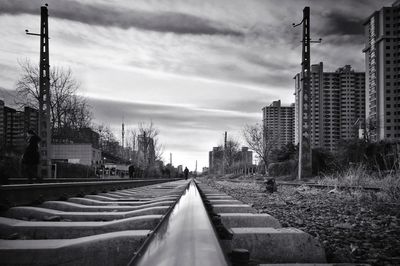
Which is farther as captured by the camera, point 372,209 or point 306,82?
point 306,82

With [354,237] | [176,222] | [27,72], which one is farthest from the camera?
[27,72]

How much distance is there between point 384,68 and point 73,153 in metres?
77.3

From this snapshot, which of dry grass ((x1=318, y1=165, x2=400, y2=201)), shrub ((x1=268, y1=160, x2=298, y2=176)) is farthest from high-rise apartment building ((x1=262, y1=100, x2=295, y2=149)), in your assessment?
dry grass ((x1=318, y1=165, x2=400, y2=201))

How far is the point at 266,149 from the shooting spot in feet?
174

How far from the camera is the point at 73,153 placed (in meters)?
31.4

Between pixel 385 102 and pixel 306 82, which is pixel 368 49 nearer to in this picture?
pixel 385 102

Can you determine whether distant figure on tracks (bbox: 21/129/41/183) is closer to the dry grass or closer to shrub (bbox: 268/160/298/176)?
the dry grass

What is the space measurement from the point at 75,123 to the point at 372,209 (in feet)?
163

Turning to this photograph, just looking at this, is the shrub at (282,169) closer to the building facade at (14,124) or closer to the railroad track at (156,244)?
the railroad track at (156,244)

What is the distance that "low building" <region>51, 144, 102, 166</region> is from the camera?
30.8 meters

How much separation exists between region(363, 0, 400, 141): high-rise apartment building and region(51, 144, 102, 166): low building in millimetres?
68786

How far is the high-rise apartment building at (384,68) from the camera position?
8231 cm

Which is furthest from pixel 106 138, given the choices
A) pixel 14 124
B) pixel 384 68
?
pixel 384 68

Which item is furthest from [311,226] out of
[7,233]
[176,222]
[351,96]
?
[351,96]
